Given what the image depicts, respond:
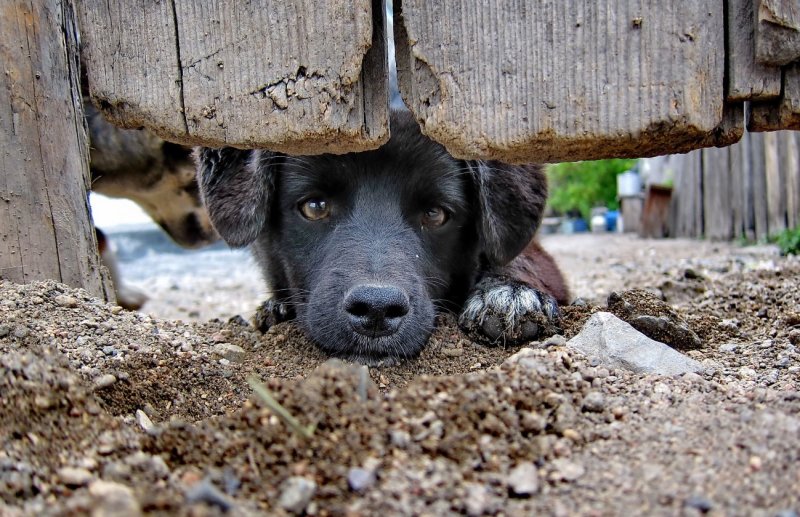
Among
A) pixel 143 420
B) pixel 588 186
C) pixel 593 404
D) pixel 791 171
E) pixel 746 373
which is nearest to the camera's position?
pixel 593 404

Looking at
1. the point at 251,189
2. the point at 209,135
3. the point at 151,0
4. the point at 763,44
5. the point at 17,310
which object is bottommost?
the point at 17,310

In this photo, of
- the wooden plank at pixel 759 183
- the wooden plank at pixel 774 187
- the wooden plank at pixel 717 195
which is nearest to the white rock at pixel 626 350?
the wooden plank at pixel 774 187

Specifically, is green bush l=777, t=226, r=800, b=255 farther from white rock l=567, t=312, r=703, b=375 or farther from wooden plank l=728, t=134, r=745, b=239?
white rock l=567, t=312, r=703, b=375

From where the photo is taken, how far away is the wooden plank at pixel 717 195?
1063cm

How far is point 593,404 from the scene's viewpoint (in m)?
1.81

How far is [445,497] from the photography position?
139 centimetres

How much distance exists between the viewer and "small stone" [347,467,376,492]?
1.39m

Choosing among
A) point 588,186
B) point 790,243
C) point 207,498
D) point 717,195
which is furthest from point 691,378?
point 588,186

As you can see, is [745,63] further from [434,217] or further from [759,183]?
[759,183]

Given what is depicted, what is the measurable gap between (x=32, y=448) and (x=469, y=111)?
1492mm

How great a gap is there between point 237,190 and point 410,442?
7.71ft

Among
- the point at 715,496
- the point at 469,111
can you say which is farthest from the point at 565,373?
the point at 469,111

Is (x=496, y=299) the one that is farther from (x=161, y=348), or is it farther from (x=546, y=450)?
(x=546, y=450)

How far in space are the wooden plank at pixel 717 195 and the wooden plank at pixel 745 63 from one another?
911 centimetres
